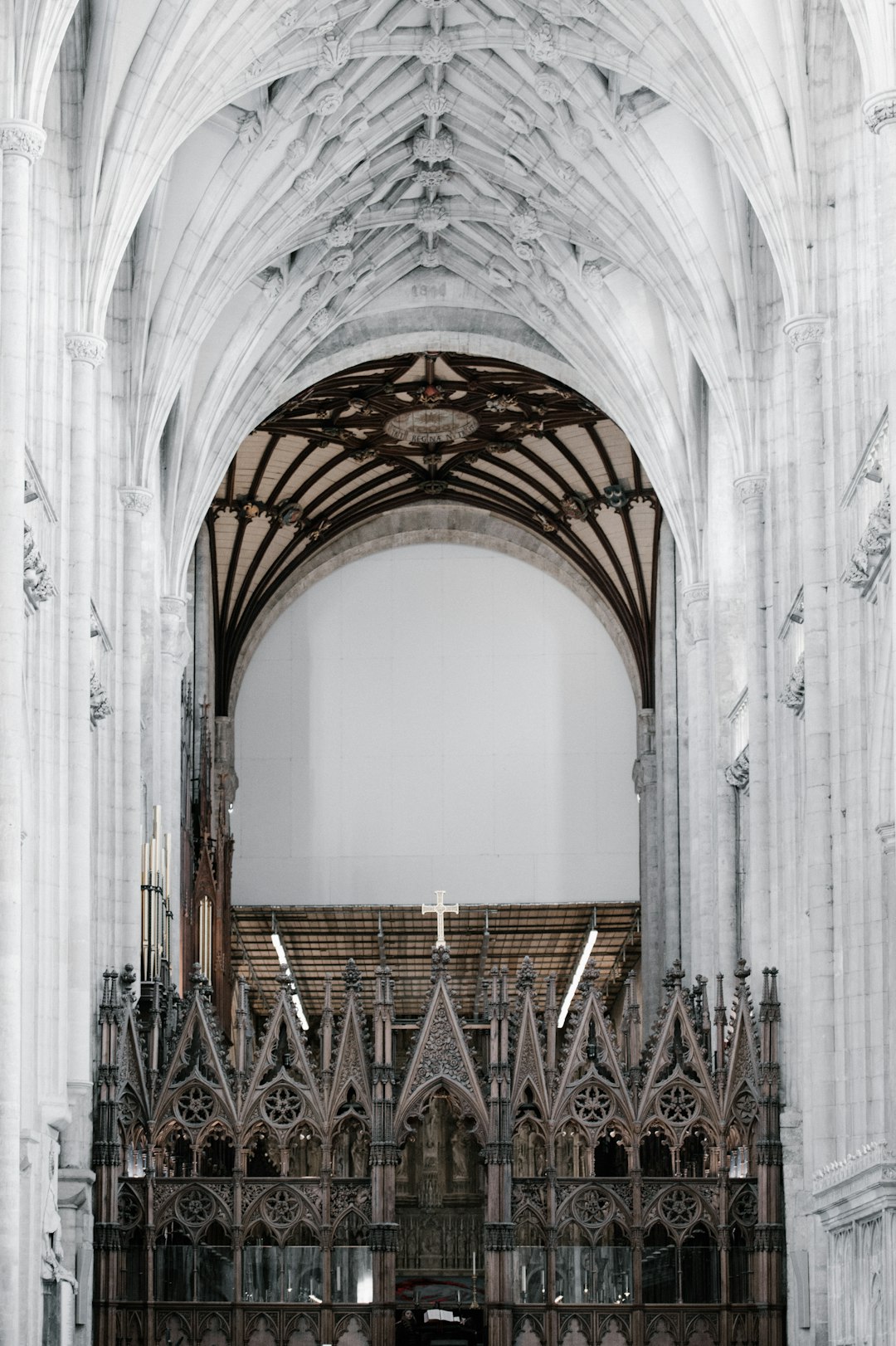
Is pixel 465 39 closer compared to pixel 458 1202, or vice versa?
pixel 465 39

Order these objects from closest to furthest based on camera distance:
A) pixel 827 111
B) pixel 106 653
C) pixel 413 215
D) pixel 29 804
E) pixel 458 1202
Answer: pixel 29 804, pixel 827 111, pixel 106 653, pixel 413 215, pixel 458 1202

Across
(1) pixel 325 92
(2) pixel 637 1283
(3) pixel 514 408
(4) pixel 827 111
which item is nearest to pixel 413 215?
(1) pixel 325 92

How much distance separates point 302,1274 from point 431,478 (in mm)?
21340

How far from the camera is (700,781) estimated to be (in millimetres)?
31172

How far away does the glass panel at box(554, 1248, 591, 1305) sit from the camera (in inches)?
918

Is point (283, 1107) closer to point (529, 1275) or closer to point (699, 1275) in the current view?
point (529, 1275)

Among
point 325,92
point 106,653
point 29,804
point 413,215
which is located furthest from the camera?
point 413,215

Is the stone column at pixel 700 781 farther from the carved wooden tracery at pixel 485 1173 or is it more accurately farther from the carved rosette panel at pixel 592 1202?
the carved rosette panel at pixel 592 1202

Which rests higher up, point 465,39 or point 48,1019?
point 465,39

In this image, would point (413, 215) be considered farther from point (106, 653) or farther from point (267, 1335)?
point (267, 1335)

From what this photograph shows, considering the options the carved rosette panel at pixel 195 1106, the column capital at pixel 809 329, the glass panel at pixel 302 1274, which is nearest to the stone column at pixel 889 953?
the column capital at pixel 809 329

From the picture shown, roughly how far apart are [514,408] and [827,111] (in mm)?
16073

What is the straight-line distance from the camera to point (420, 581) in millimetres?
43406

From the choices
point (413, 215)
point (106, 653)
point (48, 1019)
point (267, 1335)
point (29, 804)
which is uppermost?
point (413, 215)
